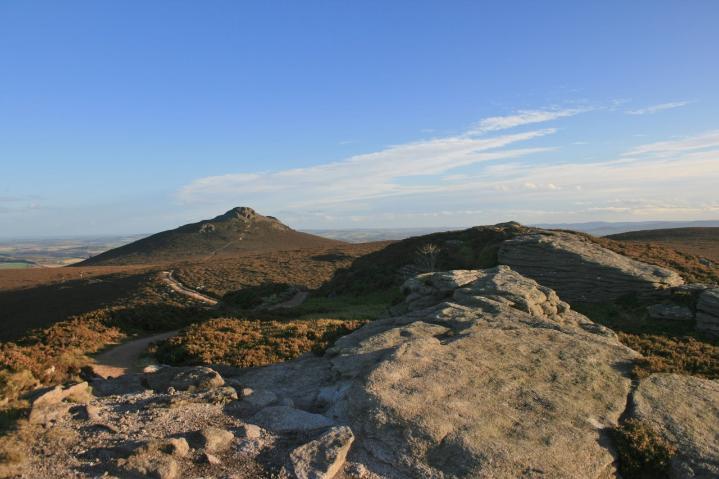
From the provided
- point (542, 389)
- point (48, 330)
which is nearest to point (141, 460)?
point (542, 389)

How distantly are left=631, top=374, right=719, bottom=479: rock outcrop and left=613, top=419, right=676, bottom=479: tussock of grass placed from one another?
195 millimetres

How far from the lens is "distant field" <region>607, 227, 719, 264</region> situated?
71831mm

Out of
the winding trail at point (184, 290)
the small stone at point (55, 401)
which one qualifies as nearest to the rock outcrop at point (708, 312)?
the small stone at point (55, 401)

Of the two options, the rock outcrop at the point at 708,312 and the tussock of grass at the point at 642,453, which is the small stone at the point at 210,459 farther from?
the rock outcrop at the point at 708,312

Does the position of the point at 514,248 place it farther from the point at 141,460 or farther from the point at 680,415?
the point at 141,460

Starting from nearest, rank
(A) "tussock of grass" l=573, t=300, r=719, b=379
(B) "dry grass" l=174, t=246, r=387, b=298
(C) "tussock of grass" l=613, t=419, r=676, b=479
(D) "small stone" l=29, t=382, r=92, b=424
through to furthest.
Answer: (C) "tussock of grass" l=613, t=419, r=676, b=479
(D) "small stone" l=29, t=382, r=92, b=424
(A) "tussock of grass" l=573, t=300, r=719, b=379
(B) "dry grass" l=174, t=246, r=387, b=298

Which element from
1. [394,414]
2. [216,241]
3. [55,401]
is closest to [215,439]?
[394,414]

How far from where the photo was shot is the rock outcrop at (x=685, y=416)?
979 centimetres

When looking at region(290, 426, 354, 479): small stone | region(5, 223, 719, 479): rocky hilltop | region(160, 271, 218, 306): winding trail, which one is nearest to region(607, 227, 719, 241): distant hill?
region(160, 271, 218, 306): winding trail

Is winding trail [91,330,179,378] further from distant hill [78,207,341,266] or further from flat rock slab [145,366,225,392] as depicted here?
distant hill [78,207,341,266]

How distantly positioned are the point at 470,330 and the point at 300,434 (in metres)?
8.21

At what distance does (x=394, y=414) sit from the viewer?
10.6 metres

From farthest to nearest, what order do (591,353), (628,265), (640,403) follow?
(628,265), (591,353), (640,403)

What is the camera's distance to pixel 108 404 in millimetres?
12578
